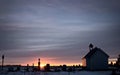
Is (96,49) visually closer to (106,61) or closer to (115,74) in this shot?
(106,61)

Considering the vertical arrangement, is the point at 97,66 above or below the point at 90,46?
below

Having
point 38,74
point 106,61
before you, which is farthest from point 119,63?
point 38,74

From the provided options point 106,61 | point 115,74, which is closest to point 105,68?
point 106,61

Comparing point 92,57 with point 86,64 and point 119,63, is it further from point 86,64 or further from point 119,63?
point 119,63

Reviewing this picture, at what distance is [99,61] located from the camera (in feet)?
234

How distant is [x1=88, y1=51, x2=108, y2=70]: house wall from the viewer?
71.1 metres

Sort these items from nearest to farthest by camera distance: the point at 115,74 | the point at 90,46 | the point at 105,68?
the point at 115,74 < the point at 105,68 < the point at 90,46

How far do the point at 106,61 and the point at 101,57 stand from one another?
1.72 m

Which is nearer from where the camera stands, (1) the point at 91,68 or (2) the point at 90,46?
(1) the point at 91,68

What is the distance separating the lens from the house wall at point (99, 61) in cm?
7112

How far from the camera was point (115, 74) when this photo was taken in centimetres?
4862

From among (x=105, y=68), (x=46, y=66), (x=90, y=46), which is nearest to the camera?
(x=46, y=66)

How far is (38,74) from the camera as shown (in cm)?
5012

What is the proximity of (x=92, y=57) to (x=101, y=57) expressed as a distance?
2.39 meters
